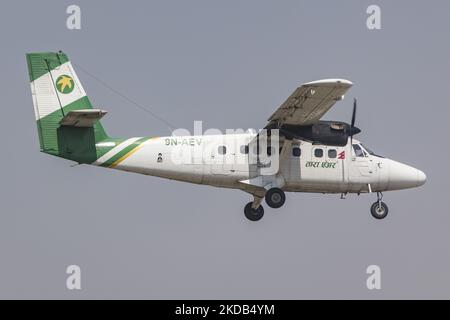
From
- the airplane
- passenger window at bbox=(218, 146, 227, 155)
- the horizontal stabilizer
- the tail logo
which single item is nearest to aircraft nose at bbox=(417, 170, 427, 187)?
the airplane

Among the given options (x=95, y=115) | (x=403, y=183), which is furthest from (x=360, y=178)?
(x=95, y=115)

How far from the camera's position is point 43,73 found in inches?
1806

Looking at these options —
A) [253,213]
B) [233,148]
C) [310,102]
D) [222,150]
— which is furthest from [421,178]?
[222,150]

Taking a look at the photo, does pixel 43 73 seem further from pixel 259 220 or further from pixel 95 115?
pixel 259 220

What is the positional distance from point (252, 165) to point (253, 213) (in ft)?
7.84

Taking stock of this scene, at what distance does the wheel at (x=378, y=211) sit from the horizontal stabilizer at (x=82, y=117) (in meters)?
10.3

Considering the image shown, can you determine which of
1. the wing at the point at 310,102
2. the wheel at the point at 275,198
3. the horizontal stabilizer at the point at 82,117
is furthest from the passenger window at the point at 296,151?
the horizontal stabilizer at the point at 82,117

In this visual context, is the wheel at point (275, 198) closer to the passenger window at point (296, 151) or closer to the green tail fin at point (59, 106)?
the passenger window at point (296, 151)

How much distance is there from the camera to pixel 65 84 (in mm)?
46125

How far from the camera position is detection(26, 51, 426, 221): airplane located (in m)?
45.4

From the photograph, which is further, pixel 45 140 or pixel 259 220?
pixel 259 220

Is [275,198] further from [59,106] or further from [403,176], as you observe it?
[59,106]

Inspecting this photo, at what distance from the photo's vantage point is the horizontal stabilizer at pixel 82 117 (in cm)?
4456

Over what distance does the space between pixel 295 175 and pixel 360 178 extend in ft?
7.83
